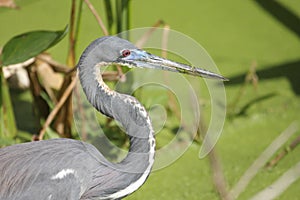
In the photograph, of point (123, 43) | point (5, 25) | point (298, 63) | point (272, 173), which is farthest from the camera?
point (5, 25)

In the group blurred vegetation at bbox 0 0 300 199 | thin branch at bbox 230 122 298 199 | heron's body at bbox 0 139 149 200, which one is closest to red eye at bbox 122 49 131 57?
heron's body at bbox 0 139 149 200

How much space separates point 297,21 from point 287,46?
0.17 meters

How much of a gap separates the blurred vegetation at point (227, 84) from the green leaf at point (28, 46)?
18 cm

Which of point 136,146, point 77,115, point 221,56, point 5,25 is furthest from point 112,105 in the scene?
point 5,25

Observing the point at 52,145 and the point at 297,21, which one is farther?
the point at 297,21

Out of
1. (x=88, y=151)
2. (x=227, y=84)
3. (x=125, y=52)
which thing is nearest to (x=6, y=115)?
(x=88, y=151)

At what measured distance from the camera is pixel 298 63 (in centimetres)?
320

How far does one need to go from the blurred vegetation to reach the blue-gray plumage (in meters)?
0.32

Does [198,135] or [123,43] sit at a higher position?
[123,43]

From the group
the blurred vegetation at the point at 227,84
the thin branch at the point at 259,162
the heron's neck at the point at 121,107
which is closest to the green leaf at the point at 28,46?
the blurred vegetation at the point at 227,84

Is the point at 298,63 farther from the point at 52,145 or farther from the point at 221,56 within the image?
the point at 52,145

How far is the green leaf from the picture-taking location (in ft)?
7.23

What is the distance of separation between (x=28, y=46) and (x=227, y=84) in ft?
3.56

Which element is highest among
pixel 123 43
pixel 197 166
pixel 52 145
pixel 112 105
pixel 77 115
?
pixel 123 43
